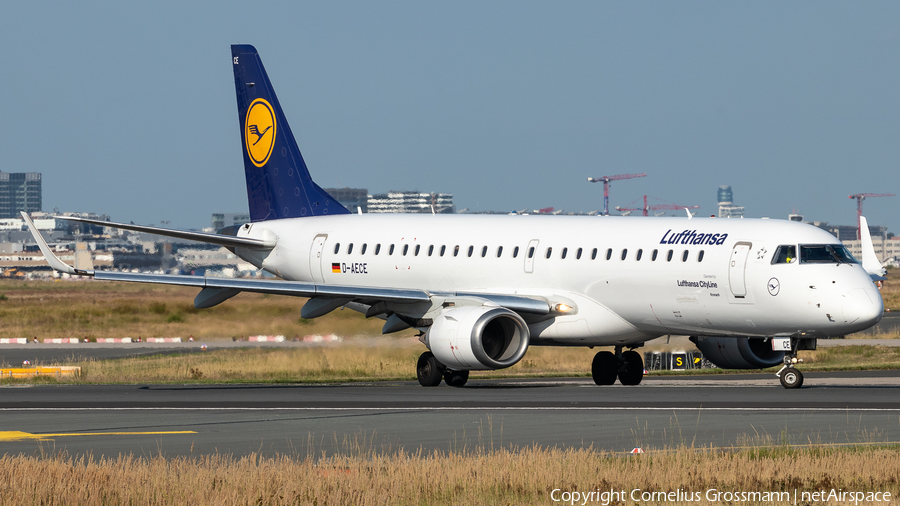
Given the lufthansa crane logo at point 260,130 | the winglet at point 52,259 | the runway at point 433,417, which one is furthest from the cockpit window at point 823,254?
the lufthansa crane logo at point 260,130

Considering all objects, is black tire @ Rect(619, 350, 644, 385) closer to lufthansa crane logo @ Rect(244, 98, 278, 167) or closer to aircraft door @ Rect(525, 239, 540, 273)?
aircraft door @ Rect(525, 239, 540, 273)

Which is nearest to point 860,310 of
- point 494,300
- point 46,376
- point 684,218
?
point 684,218

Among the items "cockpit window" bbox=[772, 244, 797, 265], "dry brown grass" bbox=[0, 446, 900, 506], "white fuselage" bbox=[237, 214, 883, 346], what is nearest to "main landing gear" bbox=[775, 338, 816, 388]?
"white fuselage" bbox=[237, 214, 883, 346]

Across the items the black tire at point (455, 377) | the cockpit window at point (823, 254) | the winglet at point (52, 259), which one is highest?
the winglet at point (52, 259)

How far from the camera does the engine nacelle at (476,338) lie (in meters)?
31.6

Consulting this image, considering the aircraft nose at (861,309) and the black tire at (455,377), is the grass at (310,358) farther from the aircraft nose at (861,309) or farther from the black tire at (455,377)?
the aircraft nose at (861,309)

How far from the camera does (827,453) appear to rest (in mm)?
17219

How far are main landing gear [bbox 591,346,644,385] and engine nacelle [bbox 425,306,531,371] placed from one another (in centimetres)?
322

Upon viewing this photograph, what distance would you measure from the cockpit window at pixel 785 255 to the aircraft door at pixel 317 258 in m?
15.1

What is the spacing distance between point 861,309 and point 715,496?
15.6 m

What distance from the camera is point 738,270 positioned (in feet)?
99.9

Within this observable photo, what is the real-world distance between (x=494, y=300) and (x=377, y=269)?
6281 millimetres

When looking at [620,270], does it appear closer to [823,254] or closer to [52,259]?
[823,254]

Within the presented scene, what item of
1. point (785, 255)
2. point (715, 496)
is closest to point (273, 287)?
point (785, 255)
